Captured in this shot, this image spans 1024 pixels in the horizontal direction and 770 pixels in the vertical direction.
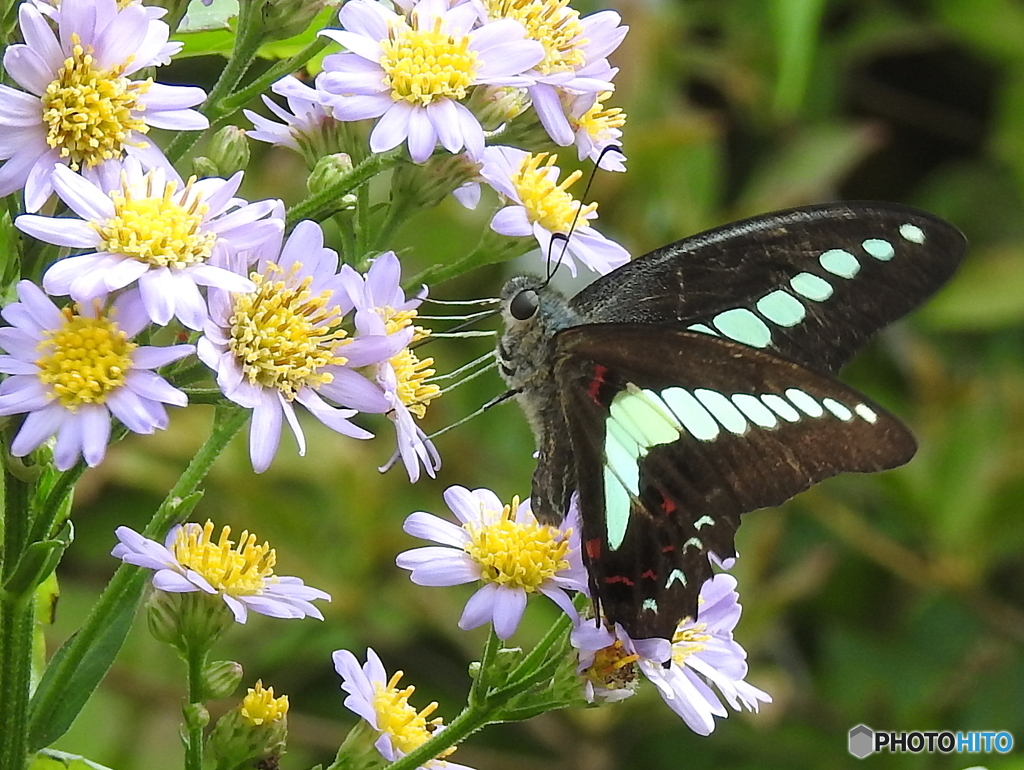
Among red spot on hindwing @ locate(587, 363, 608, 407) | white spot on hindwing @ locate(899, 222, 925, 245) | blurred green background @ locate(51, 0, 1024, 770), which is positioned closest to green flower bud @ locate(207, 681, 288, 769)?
red spot on hindwing @ locate(587, 363, 608, 407)

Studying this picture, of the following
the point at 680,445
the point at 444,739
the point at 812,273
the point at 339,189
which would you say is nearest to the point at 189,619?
the point at 444,739

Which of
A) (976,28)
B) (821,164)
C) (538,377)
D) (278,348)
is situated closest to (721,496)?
(538,377)

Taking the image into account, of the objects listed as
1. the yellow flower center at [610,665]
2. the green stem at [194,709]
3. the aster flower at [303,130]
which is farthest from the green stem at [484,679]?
the aster flower at [303,130]

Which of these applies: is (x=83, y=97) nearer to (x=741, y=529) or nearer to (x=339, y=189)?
(x=339, y=189)

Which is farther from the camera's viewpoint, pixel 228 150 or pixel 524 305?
pixel 524 305

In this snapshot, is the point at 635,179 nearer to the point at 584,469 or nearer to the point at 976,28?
the point at 976,28

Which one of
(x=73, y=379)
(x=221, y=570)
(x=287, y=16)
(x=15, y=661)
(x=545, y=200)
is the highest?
(x=287, y=16)

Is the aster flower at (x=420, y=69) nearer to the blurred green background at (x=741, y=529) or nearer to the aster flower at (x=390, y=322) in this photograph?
the aster flower at (x=390, y=322)
